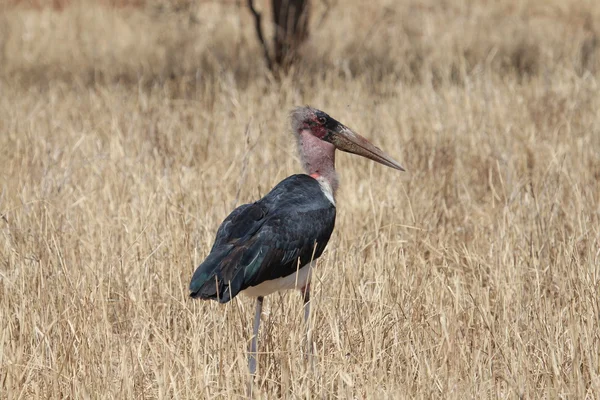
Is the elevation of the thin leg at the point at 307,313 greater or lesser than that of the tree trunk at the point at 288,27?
lesser

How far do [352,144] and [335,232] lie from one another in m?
1.01

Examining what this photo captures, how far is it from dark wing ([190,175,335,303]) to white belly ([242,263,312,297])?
32 millimetres

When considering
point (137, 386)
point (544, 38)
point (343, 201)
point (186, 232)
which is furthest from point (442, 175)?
point (544, 38)

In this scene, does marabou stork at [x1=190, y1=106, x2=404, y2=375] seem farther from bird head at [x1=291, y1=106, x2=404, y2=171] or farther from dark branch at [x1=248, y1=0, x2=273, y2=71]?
dark branch at [x1=248, y1=0, x2=273, y2=71]

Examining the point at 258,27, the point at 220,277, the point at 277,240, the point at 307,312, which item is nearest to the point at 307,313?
the point at 307,312

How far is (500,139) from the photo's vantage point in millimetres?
6598

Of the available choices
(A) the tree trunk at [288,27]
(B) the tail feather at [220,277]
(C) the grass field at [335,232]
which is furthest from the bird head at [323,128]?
(A) the tree trunk at [288,27]

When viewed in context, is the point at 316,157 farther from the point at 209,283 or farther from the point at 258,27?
the point at 258,27

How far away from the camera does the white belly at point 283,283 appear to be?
3.52 meters

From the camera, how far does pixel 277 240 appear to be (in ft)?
11.2

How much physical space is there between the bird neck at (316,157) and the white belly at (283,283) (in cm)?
46

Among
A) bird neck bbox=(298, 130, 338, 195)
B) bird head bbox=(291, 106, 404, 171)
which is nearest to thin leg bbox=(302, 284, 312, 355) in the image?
bird neck bbox=(298, 130, 338, 195)

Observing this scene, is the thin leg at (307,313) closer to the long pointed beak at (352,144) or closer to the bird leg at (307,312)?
the bird leg at (307,312)

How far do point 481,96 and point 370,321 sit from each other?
411 centimetres
